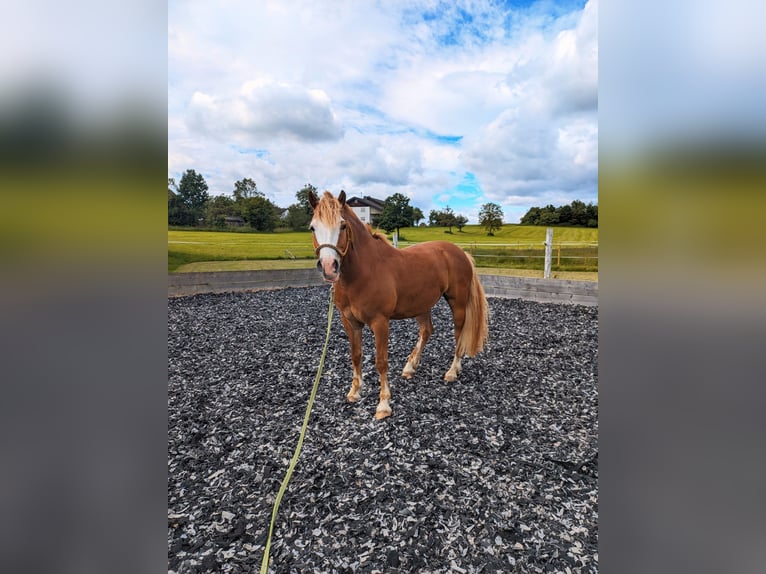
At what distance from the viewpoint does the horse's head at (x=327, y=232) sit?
7.91ft

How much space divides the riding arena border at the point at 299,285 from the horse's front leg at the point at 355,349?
19.8 feet

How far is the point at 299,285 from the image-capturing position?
10461 millimetres

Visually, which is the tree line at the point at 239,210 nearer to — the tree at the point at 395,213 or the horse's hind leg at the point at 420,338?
the tree at the point at 395,213

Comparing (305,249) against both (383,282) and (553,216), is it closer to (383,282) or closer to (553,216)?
(553,216)

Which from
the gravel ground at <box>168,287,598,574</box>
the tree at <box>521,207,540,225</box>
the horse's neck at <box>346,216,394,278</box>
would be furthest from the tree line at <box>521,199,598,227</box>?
the horse's neck at <box>346,216,394,278</box>

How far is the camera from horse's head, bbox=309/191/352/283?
7.91 ft

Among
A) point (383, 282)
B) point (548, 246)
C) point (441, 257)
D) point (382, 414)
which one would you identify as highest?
point (548, 246)

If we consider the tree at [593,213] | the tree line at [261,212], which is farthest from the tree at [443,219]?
the tree at [593,213]

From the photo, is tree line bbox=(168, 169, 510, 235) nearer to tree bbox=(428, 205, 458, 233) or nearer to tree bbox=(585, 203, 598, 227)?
tree bbox=(428, 205, 458, 233)

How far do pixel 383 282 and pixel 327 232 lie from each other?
0.82 meters

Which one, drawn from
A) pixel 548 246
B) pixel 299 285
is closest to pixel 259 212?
pixel 299 285

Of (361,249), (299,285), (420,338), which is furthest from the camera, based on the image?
(299,285)

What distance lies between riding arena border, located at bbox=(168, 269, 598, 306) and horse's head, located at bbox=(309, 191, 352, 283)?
675cm
